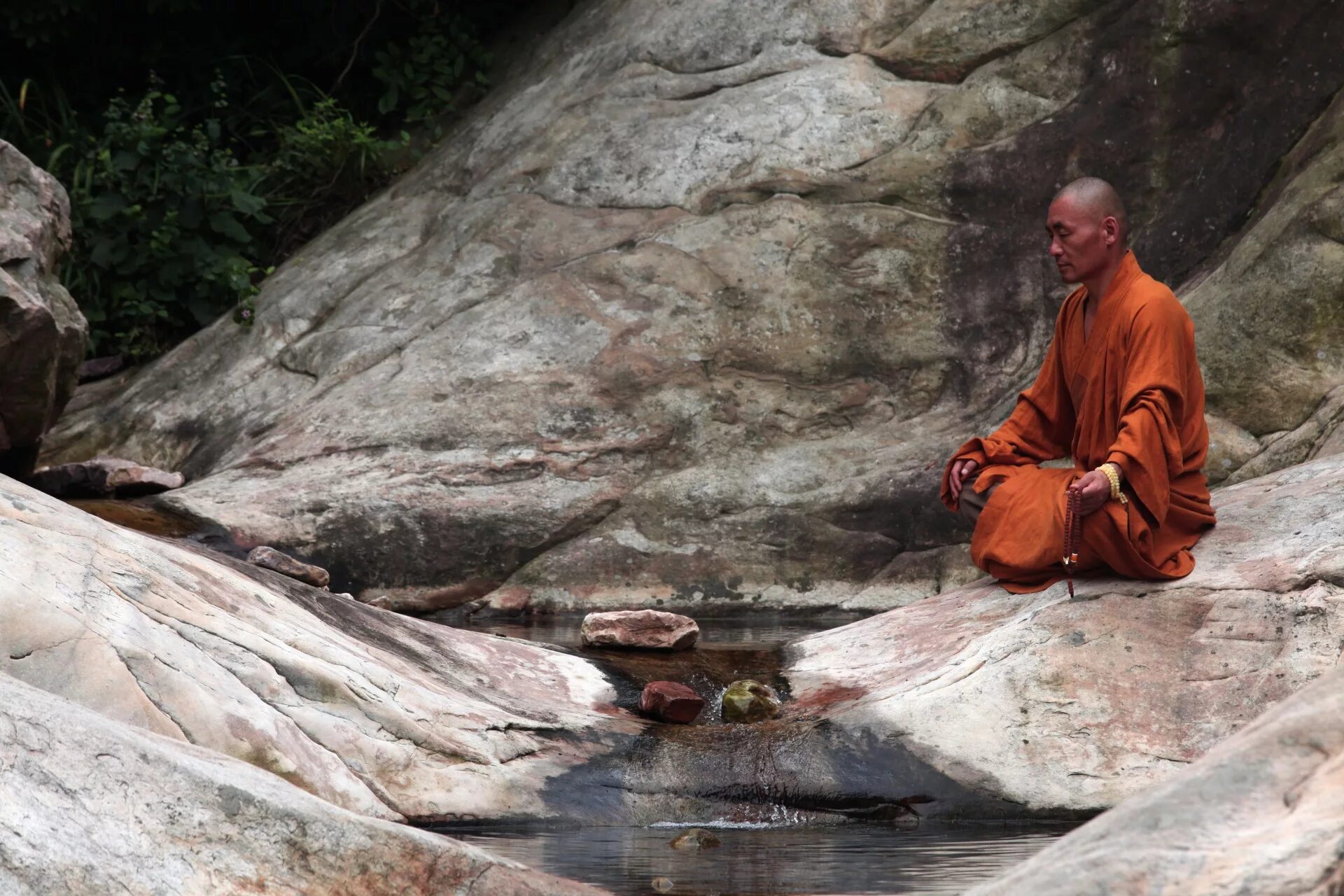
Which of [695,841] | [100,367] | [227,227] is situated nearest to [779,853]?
[695,841]

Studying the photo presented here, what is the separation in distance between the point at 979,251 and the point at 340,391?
3.19m

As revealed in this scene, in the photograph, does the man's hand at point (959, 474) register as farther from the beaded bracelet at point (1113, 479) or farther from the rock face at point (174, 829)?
the rock face at point (174, 829)

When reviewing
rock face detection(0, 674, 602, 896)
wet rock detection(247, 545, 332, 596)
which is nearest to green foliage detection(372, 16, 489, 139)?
wet rock detection(247, 545, 332, 596)

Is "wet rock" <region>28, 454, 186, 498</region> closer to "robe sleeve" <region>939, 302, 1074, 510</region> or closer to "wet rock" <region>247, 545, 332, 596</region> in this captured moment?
"wet rock" <region>247, 545, 332, 596</region>

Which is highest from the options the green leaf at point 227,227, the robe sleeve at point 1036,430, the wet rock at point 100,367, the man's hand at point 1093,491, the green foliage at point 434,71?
the green foliage at point 434,71

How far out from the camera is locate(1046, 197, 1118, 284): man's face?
4977 mm

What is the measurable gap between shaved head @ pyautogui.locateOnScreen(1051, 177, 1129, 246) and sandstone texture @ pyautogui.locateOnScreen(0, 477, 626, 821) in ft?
6.81

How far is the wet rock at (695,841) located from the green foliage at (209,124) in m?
5.98

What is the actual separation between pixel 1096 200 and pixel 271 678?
2.83 metres

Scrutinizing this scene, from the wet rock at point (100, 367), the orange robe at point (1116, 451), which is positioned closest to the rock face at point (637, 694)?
the orange robe at point (1116, 451)

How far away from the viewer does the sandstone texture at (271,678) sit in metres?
3.53

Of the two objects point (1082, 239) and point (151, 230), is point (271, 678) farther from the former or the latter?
point (151, 230)

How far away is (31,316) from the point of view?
6.57m

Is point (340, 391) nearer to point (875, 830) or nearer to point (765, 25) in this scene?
point (765, 25)
